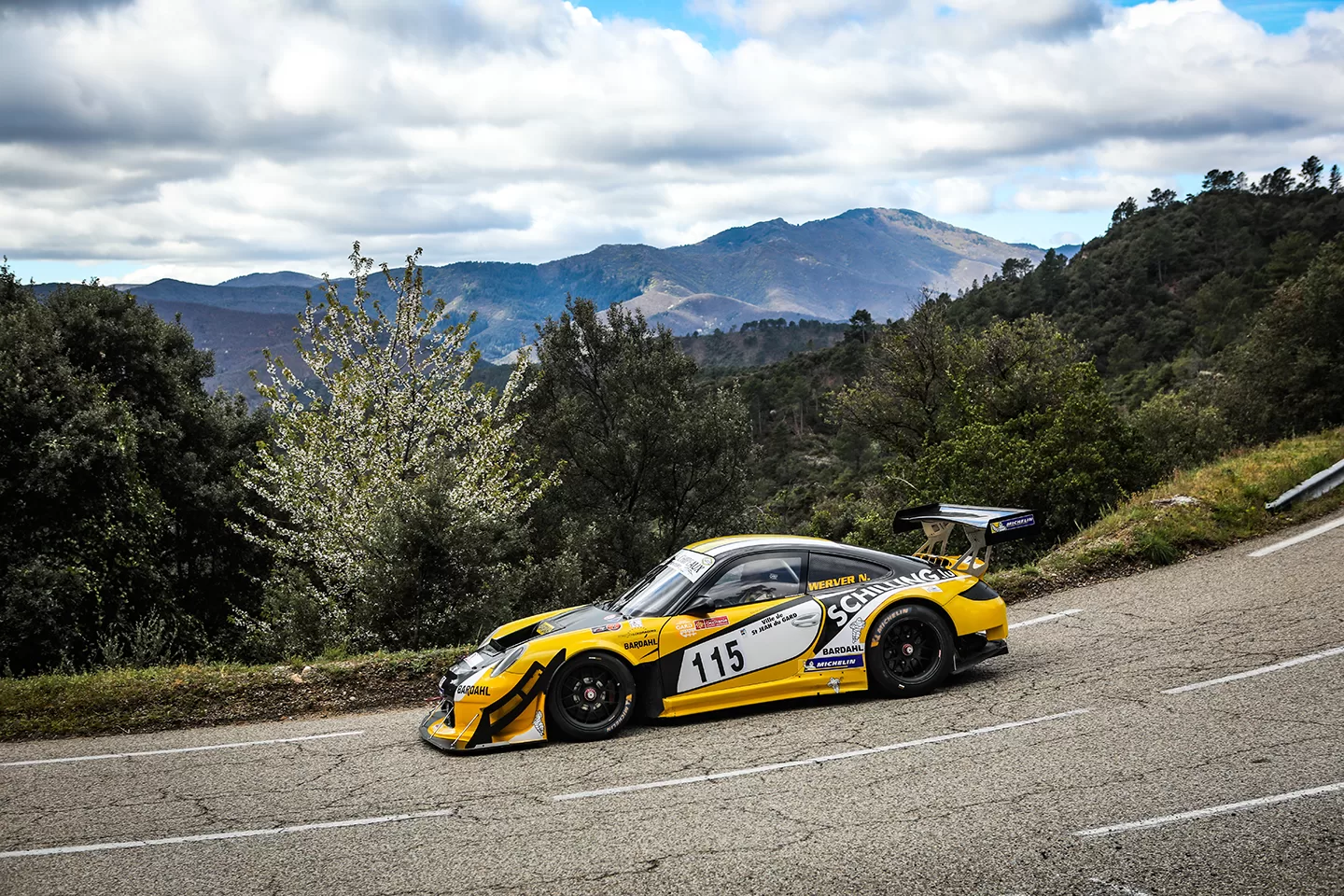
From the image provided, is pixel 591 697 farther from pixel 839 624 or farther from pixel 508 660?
pixel 839 624

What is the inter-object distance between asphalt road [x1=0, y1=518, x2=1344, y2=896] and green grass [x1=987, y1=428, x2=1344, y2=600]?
9.16ft

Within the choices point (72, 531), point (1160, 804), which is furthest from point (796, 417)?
point (1160, 804)

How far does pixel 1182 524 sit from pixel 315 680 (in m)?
10.8

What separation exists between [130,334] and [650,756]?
19900 mm

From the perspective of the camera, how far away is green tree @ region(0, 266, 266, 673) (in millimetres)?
15312

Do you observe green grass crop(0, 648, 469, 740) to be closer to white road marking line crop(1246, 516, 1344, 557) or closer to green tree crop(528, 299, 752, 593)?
white road marking line crop(1246, 516, 1344, 557)

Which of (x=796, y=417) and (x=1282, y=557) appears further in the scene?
(x=796, y=417)

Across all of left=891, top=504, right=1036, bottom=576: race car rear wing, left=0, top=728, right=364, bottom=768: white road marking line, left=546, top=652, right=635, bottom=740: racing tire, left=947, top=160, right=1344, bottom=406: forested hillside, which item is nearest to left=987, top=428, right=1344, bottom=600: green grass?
left=891, top=504, right=1036, bottom=576: race car rear wing

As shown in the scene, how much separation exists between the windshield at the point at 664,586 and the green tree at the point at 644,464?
2003cm

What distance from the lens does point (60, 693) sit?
9.38 m

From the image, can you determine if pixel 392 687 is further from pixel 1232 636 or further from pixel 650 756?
pixel 1232 636

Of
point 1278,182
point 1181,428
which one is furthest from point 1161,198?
point 1181,428

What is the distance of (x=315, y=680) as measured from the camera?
32.1ft

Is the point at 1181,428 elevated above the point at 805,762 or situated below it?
above
